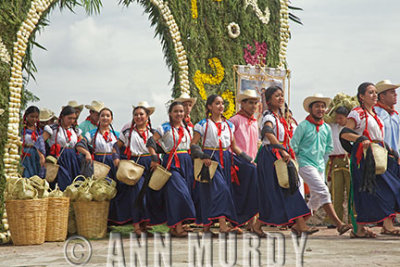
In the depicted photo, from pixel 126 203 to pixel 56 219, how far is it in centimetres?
115

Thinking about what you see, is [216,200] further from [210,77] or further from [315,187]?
[210,77]

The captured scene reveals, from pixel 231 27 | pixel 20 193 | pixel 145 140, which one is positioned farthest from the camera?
pixel 231 27

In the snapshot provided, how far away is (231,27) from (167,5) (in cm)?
149

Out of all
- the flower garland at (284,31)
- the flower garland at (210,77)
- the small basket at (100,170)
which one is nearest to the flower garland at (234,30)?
the flower garland at (210,77)

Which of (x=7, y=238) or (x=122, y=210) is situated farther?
(x=122, y=210)

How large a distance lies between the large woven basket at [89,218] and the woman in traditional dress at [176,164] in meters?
0.91

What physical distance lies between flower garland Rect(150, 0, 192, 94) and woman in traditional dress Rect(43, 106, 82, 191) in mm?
1814

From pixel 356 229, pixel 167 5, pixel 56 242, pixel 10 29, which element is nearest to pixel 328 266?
pixel 356 229

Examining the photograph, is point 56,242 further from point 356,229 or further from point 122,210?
point 356,229

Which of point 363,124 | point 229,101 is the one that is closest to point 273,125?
point 363,124

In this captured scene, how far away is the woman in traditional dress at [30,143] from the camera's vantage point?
10.2 meters

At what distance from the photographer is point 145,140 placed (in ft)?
28.7

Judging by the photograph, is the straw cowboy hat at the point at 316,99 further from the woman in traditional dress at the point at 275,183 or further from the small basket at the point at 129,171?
the small basket at the point at 129,171

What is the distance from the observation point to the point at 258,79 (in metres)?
11.1
